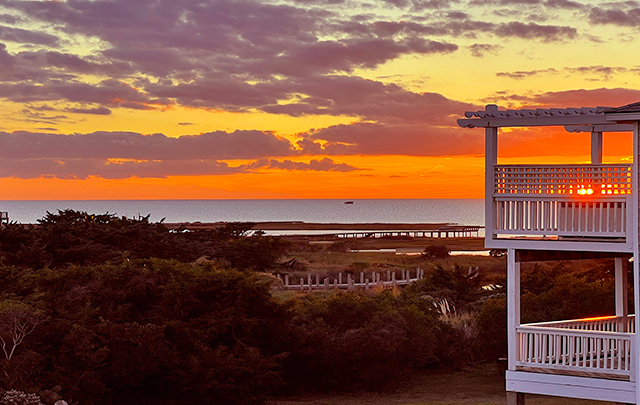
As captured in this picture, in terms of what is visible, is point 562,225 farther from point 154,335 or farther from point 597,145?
point 154,335

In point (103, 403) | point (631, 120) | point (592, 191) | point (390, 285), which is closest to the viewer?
point (631, 120)

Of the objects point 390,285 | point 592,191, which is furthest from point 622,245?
point 390,285

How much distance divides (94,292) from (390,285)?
62.4ft

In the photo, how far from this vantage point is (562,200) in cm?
1200

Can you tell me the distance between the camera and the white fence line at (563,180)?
464 inches

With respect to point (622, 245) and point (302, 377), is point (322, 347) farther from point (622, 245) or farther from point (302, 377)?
point (622, 245)

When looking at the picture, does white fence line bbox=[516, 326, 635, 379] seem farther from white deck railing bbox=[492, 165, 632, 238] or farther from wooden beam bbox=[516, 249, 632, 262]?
white deck railing bbox=[492, 165, 632, 238]

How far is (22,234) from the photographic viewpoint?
26672 millimetres

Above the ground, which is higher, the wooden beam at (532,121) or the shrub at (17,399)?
the wooden beam at (532,121)

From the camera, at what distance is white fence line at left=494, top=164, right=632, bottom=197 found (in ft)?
38.7

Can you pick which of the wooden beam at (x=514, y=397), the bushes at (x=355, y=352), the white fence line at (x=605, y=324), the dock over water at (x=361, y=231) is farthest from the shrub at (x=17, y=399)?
the dock over water at (x=361, y=231)

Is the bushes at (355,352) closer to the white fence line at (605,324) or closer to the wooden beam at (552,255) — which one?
the white fence line at (605,324)

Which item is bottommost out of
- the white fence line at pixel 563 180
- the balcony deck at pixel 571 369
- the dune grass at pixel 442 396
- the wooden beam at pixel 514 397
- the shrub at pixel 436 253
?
the dune grass at pixel 442 396

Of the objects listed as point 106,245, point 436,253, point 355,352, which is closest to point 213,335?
point 355,352
